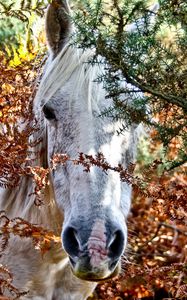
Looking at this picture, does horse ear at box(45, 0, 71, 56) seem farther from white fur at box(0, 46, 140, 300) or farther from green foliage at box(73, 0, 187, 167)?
green foliage at box(73, 0, 187, 167)

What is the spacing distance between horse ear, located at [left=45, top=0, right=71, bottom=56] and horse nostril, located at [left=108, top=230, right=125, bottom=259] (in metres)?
1.46

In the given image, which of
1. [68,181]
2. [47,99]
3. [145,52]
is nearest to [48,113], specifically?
[47,99]

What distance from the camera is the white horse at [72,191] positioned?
311 cm

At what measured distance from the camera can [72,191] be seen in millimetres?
3480

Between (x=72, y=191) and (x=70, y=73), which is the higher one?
(x=70, y=73)

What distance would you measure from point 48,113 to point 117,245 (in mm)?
1058

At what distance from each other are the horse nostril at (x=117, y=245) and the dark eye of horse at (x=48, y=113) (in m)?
0.98

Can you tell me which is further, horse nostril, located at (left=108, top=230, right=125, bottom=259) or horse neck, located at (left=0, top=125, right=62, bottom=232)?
horse neck, located at (left=0, top=125, right=62, bottom=232)

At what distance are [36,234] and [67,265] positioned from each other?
95 centimetres

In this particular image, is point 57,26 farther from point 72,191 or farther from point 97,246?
point 97,246

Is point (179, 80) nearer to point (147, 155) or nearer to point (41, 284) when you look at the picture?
point (41, 284)

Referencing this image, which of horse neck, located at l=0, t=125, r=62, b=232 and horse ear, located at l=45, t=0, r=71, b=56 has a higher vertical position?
horse ear, located at l=45, t=0, r=71, b=56

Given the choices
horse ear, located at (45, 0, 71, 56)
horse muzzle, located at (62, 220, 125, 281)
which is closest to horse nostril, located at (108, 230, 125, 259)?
horse muzzle, located at (62, 220, 125, 281)

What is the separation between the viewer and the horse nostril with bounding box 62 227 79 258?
313 centimetres
